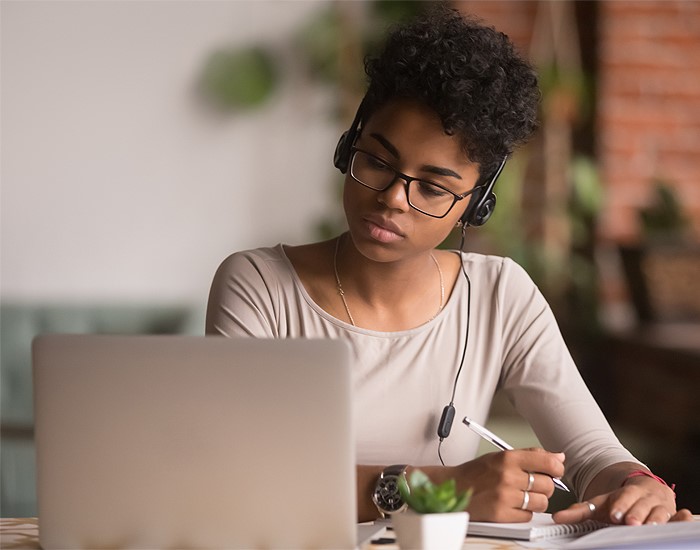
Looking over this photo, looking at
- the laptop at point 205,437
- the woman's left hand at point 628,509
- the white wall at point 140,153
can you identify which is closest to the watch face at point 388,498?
the woman's left hand at point 628,509

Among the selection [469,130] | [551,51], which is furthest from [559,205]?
[469,130]

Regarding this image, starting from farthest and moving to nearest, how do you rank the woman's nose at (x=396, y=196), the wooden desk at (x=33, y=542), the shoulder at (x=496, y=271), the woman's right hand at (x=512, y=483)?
the shoulder at (x=496, y=271), the woman's nose at (x=396, y=196), the woman's right hand at (x=512, y=483), the wooden desk at (x=33, y=542)

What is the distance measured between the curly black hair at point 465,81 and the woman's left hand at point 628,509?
58cm

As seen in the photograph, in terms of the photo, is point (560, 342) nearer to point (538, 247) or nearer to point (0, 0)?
point (538, 247)

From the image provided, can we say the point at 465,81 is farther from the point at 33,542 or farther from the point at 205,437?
the point at 33,542

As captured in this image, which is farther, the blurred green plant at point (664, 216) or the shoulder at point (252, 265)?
the blurred green plant at point (664, 216)

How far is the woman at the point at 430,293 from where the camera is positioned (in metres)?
1.61

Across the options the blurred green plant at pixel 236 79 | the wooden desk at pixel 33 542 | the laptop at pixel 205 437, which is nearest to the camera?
the laptop at pixel 205 437

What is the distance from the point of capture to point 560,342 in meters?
1.86

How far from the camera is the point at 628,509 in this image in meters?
1.39

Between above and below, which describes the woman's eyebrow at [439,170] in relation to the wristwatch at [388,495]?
above

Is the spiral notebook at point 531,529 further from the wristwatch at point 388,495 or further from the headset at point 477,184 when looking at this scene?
the headset at point 477,184

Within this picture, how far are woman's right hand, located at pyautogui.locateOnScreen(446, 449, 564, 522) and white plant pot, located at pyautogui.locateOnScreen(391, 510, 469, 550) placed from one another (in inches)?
8.5

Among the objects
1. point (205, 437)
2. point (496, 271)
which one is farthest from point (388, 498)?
point (496, 271)
